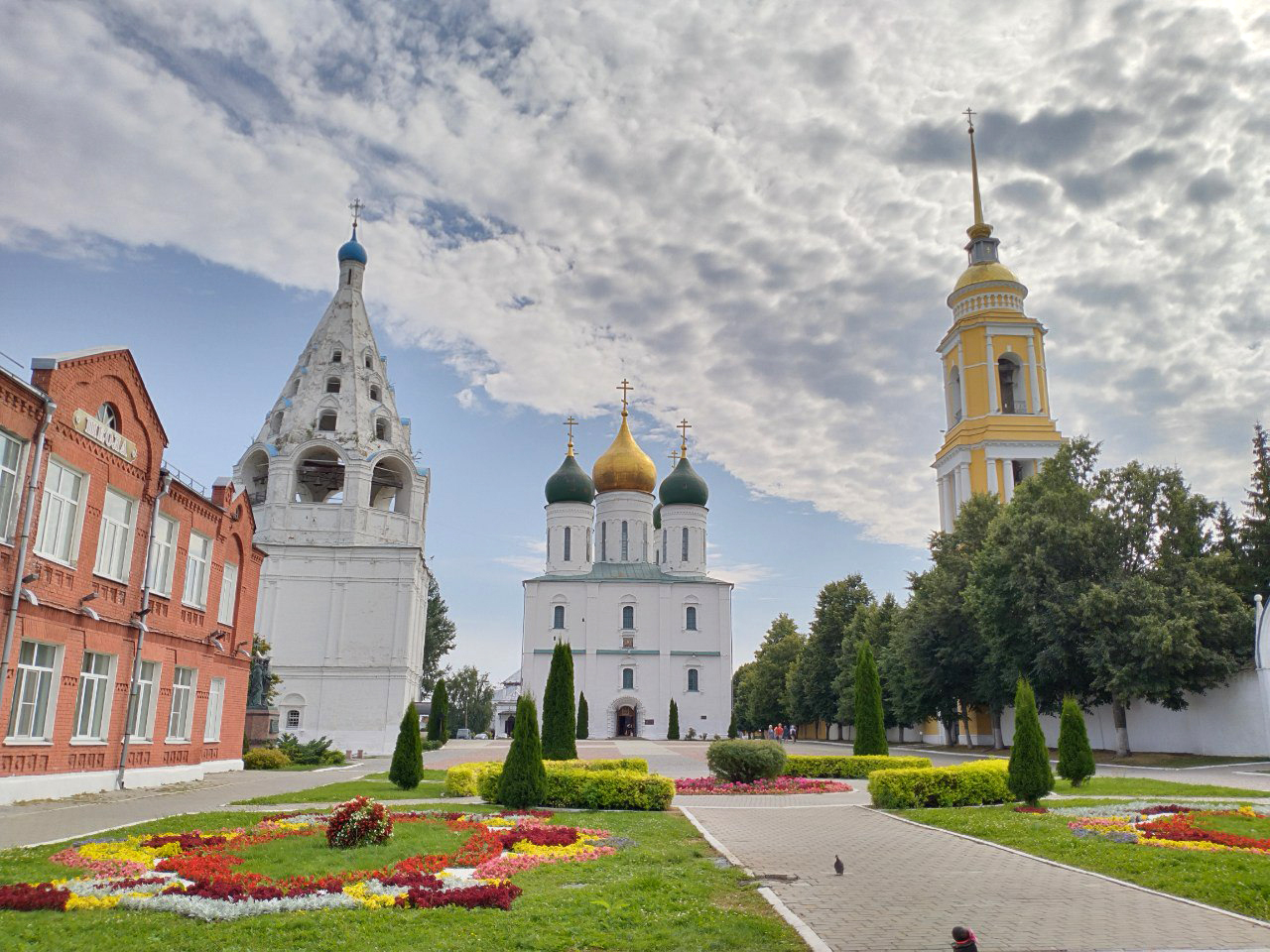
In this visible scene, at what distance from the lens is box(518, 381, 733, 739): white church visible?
197 ft

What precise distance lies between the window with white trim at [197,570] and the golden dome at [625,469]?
42.8 meters

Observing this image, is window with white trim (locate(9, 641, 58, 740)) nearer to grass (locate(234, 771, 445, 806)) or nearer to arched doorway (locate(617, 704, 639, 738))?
grass (locate(234, 771, 445, 806))

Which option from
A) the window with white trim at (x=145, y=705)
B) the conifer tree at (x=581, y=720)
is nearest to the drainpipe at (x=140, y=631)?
the window with white trim at (x=145, y=705)

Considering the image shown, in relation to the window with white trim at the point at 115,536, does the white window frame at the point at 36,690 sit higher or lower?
lower

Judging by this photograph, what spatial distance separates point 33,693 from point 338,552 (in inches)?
1061

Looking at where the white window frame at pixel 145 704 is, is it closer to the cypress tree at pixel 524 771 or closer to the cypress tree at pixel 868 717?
the cypress tree at pixel 524 771

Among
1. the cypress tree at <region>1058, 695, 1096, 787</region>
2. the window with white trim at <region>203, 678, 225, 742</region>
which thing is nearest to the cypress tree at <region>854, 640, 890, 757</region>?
the cypress tree at <region>1058, 695, 1096, 787</region>

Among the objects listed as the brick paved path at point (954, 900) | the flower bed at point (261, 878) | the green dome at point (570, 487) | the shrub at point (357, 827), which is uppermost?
the green dome at point (570, 487)

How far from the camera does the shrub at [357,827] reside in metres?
10.9

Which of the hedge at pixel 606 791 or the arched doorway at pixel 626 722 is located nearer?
the hedge at pixel 606 791

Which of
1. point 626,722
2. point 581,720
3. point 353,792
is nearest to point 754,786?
point 353,792

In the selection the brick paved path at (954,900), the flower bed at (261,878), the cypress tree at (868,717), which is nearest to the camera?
the brick paved path at (954,900)

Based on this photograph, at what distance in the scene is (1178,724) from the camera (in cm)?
2988

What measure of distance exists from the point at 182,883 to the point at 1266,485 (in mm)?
41566
